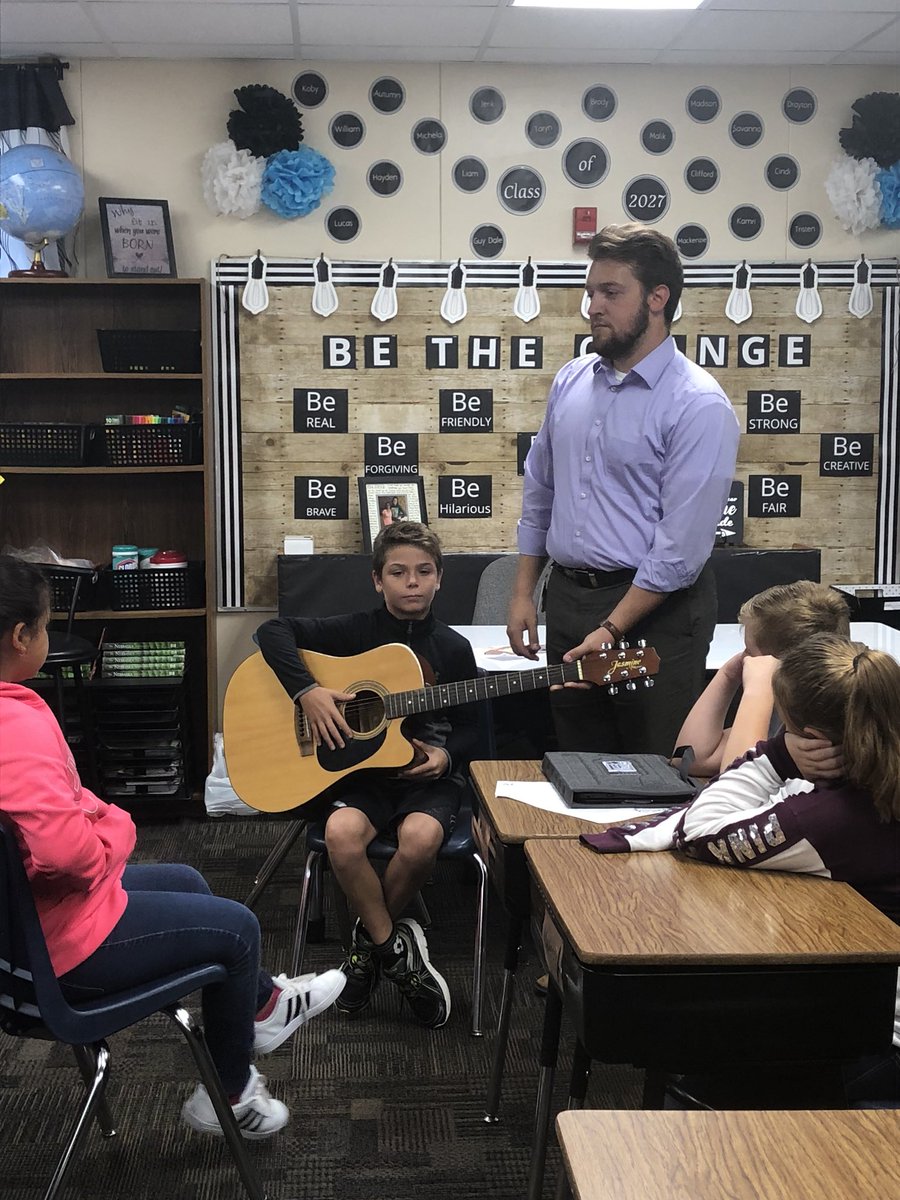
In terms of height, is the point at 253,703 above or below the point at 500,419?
below

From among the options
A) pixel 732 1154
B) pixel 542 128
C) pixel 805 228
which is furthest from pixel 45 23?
pixel 732 1154

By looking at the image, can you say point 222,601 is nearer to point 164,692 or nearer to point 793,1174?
point 164,692

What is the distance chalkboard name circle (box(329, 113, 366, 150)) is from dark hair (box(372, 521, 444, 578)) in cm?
228

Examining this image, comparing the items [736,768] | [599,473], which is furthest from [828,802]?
[599,473]

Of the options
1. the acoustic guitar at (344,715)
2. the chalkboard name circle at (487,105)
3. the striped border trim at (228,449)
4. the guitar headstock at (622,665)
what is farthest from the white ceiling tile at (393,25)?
the guitar headstock at (622,665)

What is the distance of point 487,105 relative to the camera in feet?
14.6

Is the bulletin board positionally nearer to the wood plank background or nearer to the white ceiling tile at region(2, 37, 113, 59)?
the wood plank background

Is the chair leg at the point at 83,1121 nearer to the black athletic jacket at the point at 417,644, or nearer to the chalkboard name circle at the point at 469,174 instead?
the black athletic jacket at the point at 417,644

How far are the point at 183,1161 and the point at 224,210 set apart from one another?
3476 millimetres

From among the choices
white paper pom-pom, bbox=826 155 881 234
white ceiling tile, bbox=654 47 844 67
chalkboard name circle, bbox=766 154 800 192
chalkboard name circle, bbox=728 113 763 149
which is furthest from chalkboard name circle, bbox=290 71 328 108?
white paper pom-pom, bbox=826 155 881 234

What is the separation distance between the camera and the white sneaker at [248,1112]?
1979 millimetres

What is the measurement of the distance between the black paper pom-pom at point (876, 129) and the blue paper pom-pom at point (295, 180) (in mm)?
2120

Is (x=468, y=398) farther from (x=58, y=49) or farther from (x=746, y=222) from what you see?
(x=58, y=49)

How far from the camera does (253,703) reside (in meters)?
2.77
